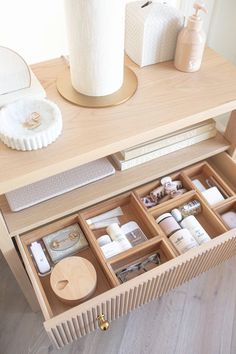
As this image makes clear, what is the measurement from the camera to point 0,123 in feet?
2.04

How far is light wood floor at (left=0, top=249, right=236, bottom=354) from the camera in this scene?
0.93m

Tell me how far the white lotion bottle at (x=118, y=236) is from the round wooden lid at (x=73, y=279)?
90mm

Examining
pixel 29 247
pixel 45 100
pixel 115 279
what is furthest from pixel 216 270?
pixel 45 100

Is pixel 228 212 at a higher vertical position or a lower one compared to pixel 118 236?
lower

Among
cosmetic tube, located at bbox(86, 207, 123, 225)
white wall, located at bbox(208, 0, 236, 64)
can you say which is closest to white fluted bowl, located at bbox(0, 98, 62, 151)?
cosmetic tube, located at bbox(86, 207, 123, 225)

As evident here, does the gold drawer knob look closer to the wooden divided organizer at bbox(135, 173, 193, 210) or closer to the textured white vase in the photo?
the wooden divided organizer at bbox(135, 173, 193, 210)

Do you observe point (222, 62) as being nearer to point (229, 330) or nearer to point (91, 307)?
point (91, 307)

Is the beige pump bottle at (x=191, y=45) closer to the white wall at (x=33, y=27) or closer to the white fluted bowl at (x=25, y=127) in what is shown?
the white fluted bowl at (x=25, y=127)

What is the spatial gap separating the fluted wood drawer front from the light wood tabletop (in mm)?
265

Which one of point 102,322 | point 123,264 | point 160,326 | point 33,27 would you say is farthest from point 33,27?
point 160,326

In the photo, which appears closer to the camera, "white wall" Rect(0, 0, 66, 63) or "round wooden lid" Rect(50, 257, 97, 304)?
"round wooden lid" Rect(50, 257, 97, 304)

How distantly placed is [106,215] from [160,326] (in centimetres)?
38

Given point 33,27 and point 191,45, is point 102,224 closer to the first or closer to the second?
point 191,45

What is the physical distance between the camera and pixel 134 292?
0.72 metres
